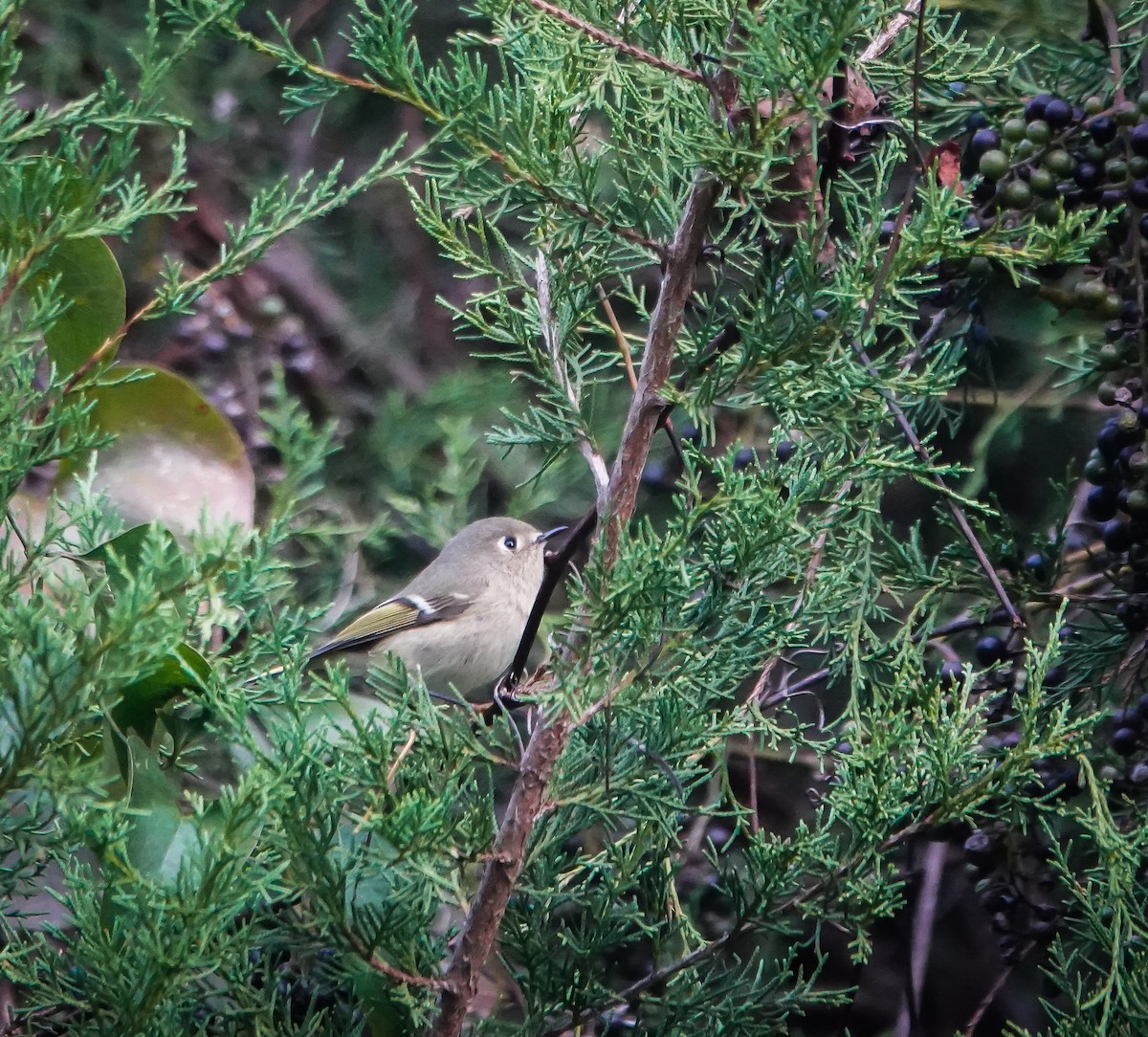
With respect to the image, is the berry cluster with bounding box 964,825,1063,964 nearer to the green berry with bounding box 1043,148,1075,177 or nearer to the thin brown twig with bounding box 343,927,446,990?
the thin brown twig with bounding box 343,927,446,990

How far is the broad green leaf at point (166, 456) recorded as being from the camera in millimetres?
2076

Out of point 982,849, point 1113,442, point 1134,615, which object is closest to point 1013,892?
point 982,849

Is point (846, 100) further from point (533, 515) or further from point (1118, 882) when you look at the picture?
point (533, 515)

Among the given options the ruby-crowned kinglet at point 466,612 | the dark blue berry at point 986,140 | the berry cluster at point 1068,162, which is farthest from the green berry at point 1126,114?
the ruby-crowned kinglet at point 466,612

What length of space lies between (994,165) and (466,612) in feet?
7.28

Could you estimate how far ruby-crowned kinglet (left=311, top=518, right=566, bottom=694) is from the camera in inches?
148

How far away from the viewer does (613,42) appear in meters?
1.57

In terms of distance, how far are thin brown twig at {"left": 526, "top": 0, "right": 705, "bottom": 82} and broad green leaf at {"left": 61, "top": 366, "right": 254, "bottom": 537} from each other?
900mm

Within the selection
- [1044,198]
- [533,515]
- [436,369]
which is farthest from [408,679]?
[533,515]

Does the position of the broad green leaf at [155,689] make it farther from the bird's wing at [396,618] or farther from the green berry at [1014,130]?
the bird's wing at [396,618]

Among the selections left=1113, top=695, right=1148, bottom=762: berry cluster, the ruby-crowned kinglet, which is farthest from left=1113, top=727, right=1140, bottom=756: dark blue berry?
the ruby-crowned kinglet

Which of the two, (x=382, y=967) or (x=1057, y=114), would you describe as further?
(x=1057, y=114)

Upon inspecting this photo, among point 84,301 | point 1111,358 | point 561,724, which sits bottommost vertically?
point 1111,358

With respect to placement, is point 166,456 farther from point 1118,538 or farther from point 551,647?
point 1118,538
